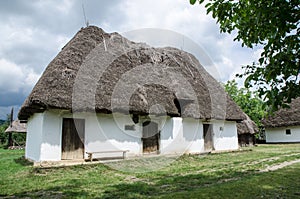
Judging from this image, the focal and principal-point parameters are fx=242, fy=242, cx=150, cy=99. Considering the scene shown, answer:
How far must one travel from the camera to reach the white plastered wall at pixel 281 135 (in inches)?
948

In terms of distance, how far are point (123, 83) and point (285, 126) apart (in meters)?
20.4

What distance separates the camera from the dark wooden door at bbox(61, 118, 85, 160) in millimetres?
9668

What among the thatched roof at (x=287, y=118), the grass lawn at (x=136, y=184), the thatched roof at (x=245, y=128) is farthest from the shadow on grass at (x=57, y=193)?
the thatched roof at (x=287, y=118)

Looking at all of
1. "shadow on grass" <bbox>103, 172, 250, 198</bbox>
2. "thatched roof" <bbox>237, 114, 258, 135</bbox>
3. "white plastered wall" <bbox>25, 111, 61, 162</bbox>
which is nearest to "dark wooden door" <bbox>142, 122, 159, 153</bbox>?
"white plastered wall" <bbox>25, 111, 61, 162</bbox>

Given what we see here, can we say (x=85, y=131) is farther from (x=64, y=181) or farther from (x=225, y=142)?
(x=225, y=142)

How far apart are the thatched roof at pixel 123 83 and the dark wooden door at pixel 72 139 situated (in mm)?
963

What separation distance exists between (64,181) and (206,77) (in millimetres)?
12314

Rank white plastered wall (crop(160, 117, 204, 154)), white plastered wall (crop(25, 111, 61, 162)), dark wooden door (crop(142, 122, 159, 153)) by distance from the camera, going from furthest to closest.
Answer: white plastered wall (crop(160, 117, 204, 154)), dark wooden door (crop(142, 122, 159, 153)), white plastered wall (crop(25, 111, 61, 162))

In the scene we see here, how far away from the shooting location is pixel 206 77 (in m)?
16.7

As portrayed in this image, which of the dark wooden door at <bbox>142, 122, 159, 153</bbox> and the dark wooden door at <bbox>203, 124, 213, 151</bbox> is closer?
the dark wooden door at <bbox>142, 122, 159, 153</bbox>

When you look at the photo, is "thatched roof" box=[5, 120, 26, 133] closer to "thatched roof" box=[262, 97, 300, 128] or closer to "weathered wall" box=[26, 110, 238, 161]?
"weathered wall" box=[26, 110, 238, 161]

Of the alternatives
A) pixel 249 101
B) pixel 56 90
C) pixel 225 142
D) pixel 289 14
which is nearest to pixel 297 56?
pixel 289 14

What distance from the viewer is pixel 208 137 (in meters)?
14.9

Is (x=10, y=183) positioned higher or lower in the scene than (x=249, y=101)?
lower
